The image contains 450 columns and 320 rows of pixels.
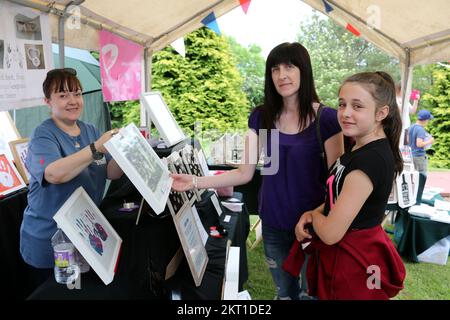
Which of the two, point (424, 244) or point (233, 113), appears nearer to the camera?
point (424, 244)

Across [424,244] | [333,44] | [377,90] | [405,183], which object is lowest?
[424,244]

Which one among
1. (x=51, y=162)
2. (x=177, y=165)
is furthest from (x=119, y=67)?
(x=51, y=162)

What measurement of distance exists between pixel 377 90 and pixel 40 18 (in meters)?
1.61

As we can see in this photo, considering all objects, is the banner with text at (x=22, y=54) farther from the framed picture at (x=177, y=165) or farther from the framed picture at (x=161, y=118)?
the framed picture at (x=177, y=165)

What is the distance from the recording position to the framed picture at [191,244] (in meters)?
1.21

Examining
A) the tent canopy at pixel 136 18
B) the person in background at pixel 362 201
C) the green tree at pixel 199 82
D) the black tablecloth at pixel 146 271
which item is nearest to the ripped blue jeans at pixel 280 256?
the black tablecloth at pixel 146 271

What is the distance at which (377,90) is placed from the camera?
1032 mm

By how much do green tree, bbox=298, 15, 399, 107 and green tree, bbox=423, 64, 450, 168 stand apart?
289cm

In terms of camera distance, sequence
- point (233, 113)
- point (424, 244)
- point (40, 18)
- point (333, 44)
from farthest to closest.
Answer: point (333, 44) → point (233, 113) → point (424, 244) → point (40, 18)

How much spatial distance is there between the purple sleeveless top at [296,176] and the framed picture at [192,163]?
519mm

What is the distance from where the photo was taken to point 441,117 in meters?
9.25

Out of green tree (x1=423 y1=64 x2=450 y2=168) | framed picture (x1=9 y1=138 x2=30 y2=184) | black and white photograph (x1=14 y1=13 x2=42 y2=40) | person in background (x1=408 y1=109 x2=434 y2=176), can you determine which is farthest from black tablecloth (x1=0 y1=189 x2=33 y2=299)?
green tree (x1=423 y1=64 x2=450 y2=168)
